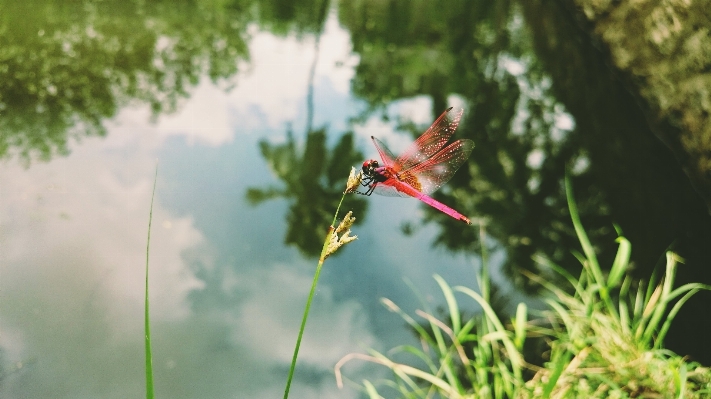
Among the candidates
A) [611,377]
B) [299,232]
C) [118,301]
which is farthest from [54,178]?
[611,377]

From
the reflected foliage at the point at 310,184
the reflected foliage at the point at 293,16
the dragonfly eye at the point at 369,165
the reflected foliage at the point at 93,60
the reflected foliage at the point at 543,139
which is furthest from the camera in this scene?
the reflected foliage at the point at 293,16

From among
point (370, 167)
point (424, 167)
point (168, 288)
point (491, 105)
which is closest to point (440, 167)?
point (424, 167)

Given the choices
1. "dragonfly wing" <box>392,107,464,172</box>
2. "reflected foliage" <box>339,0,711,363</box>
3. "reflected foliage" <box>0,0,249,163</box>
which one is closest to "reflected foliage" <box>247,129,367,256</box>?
"reflected foliage" <box>339,0,711,363</box>

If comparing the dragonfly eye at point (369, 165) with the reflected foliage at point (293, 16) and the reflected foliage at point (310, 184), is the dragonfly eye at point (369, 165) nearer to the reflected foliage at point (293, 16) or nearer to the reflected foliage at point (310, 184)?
the reflected foliage at point (310, 184)

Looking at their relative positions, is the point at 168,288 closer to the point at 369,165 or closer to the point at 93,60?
the point at 369,165

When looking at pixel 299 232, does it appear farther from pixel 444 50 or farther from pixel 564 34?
pixel 564 34

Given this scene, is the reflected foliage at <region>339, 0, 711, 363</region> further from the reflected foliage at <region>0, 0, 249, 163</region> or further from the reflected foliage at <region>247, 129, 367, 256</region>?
A: the reflected foliage at <region>0, 0, 249, 163</region>

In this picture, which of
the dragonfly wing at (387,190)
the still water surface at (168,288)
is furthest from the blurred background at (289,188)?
the dragonfly wing at (387,190)
